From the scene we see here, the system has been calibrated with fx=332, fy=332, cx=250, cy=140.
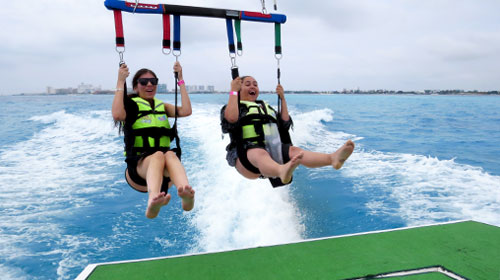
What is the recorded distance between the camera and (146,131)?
2.67m

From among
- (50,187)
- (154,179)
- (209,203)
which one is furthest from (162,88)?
(50,187)

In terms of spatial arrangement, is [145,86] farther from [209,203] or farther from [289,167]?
[209,203]

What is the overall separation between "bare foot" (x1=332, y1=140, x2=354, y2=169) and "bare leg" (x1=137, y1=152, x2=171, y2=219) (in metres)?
1.15

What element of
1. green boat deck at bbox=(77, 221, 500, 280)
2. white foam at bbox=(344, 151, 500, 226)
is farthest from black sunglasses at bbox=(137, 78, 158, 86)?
white foam at bbox=(344, 151, 500, 226)

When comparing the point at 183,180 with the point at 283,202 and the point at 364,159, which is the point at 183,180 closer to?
the point at 283,202

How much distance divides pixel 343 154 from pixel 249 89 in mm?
1199

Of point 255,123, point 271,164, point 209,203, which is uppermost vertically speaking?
point 255,123

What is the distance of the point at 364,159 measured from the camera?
942 cm

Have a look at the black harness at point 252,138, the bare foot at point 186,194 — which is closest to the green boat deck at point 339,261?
the black harness at point 252,138

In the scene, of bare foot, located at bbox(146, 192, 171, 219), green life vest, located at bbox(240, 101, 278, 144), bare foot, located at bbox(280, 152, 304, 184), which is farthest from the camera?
green life vest, located at bbox(240, 101, 278, 144)

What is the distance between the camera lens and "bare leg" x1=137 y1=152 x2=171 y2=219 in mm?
1980

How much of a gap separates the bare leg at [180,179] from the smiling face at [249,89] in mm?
930

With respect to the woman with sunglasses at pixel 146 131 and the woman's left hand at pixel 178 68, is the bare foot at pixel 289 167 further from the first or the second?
the woman's left hand at pixel 178 68

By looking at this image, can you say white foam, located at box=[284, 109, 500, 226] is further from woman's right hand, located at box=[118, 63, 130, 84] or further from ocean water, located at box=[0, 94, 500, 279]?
woman's right hand, located at box=[118, 63, 130, 84]
